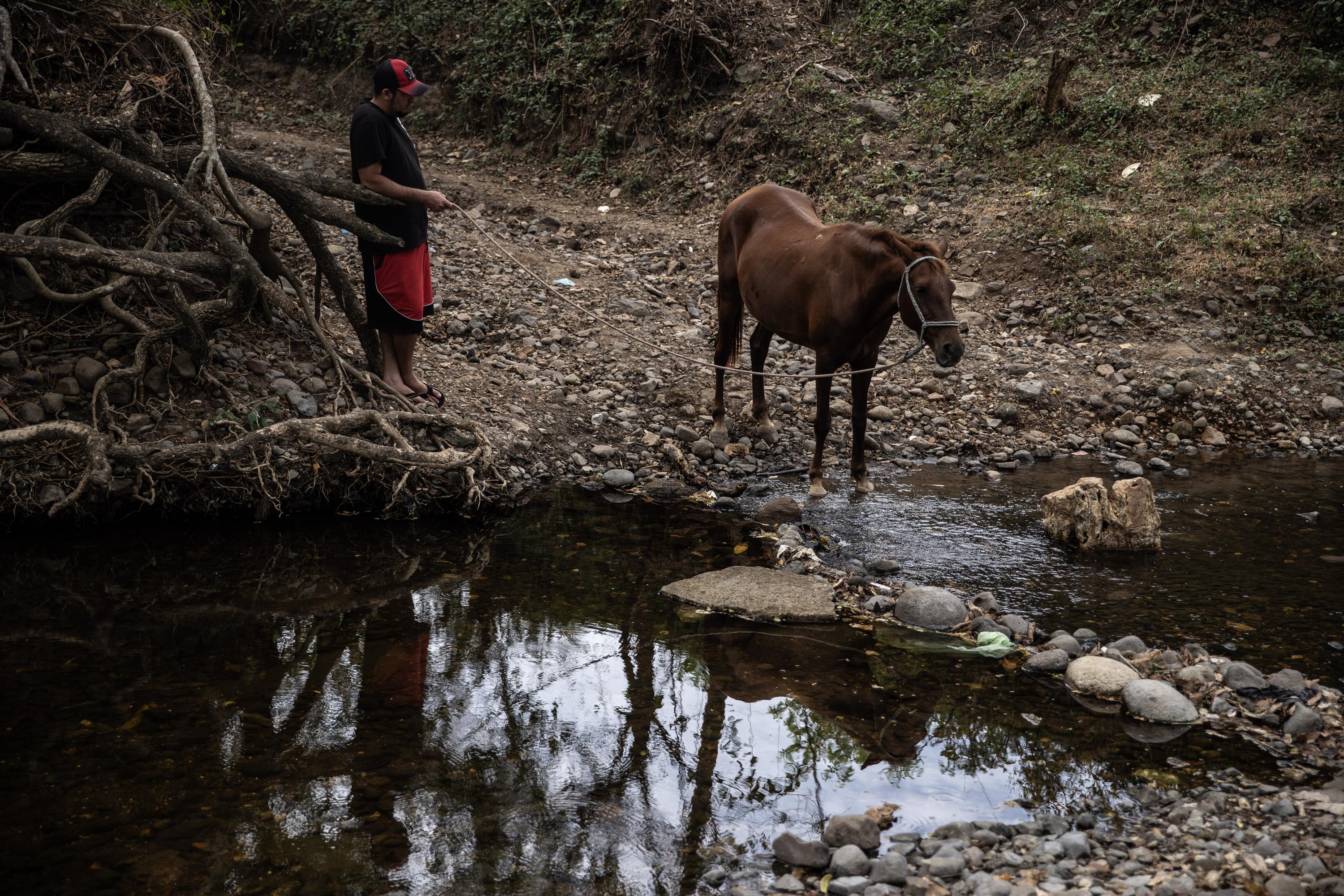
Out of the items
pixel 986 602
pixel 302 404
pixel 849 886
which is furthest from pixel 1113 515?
pixel 302 404

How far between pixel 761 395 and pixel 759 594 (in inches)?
117

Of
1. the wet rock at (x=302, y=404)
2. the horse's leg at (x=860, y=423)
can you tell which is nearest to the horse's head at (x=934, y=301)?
the horse's leg at (x=860, y=423)

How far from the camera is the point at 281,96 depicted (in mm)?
15898

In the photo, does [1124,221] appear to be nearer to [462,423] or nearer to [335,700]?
[462,423]

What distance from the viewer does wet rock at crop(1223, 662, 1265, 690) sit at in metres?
4.18

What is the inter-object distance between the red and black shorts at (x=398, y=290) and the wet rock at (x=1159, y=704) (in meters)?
→ 4.86

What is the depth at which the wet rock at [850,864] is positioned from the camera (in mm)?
3141

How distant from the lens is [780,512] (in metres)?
6.52

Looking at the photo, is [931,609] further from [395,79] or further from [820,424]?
[395,79]

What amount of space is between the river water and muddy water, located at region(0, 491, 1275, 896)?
14 mm

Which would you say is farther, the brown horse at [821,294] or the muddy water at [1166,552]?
the brown horse at [821,294]

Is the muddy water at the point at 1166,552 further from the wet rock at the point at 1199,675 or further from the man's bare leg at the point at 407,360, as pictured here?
the man's bare leg at the point at 407,360

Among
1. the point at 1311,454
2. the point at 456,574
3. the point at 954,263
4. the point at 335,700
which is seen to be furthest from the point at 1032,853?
the point at 954,263

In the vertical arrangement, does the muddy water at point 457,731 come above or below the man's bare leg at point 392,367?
below
